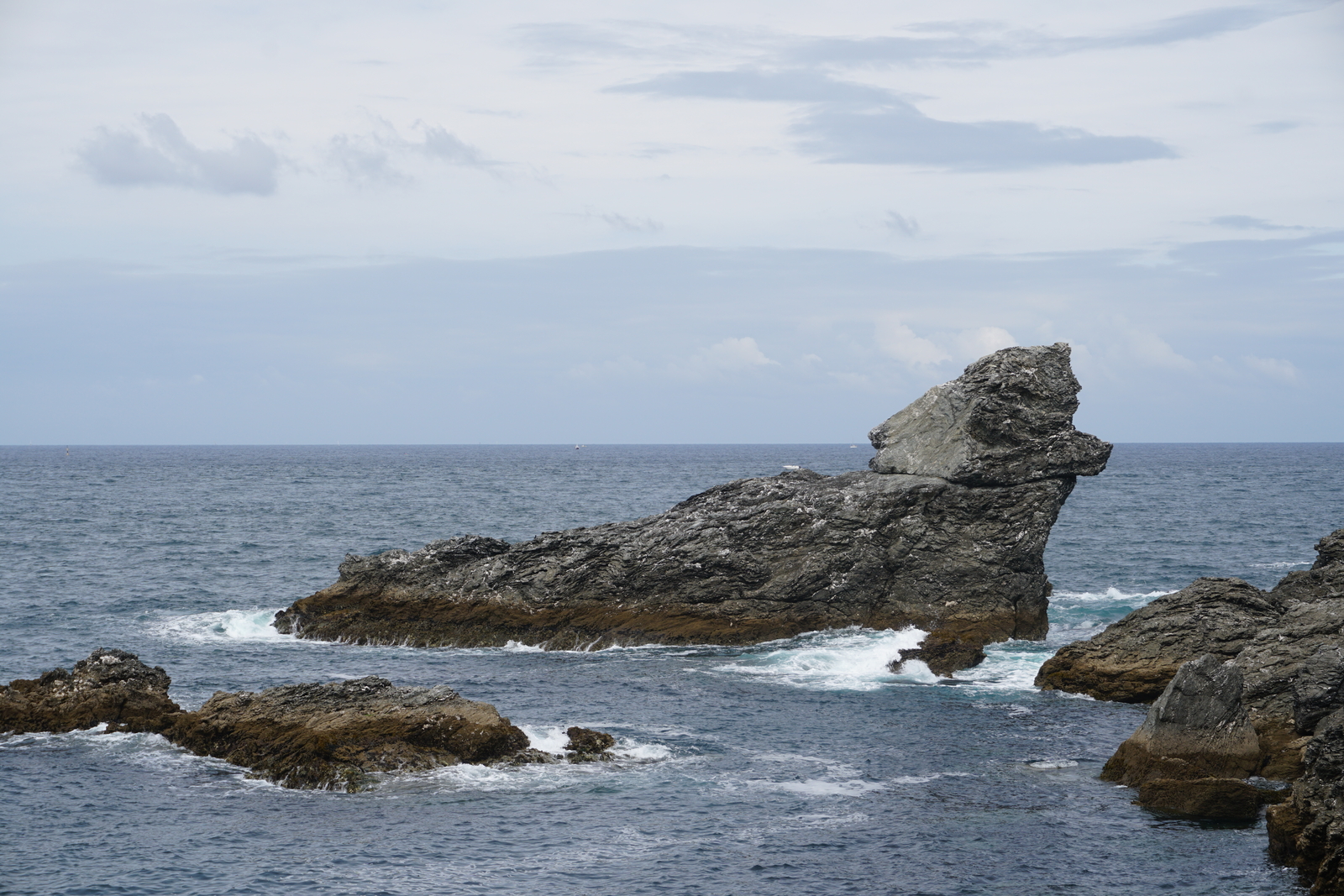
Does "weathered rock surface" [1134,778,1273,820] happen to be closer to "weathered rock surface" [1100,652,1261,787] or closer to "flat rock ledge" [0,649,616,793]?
"weathered rock surface" [1100,652,1261,787]

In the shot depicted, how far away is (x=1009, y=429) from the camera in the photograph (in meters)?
44.0

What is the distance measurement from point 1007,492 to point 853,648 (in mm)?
9240

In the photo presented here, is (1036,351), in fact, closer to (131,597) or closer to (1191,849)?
(1191,849)

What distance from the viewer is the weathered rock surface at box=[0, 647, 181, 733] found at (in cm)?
2978

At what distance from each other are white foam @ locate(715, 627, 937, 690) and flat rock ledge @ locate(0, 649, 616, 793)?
9.97 metres

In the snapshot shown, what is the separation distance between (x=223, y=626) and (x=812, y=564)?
23.5m

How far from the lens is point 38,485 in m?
143

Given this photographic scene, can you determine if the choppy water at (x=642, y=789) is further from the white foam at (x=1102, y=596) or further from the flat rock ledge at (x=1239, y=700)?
the flat rock ledge at (x=1239, y=700)

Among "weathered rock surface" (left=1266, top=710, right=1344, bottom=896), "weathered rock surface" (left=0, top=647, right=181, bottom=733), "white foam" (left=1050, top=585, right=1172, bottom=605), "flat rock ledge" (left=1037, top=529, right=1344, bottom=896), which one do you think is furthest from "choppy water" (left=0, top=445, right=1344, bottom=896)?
"flat rock ledge" (left=1037, top=529, right=1344, bottom=896)

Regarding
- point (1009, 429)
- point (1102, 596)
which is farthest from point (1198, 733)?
point (1102, 596)

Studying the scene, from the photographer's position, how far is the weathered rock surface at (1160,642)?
33500mm

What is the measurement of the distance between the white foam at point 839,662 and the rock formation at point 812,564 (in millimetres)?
1190

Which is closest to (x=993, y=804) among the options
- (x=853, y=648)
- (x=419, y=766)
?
(x=419, y=766)

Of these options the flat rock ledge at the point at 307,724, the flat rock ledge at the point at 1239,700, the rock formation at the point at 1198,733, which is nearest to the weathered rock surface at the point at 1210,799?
the flat rock ledge at the point at 1239,700
